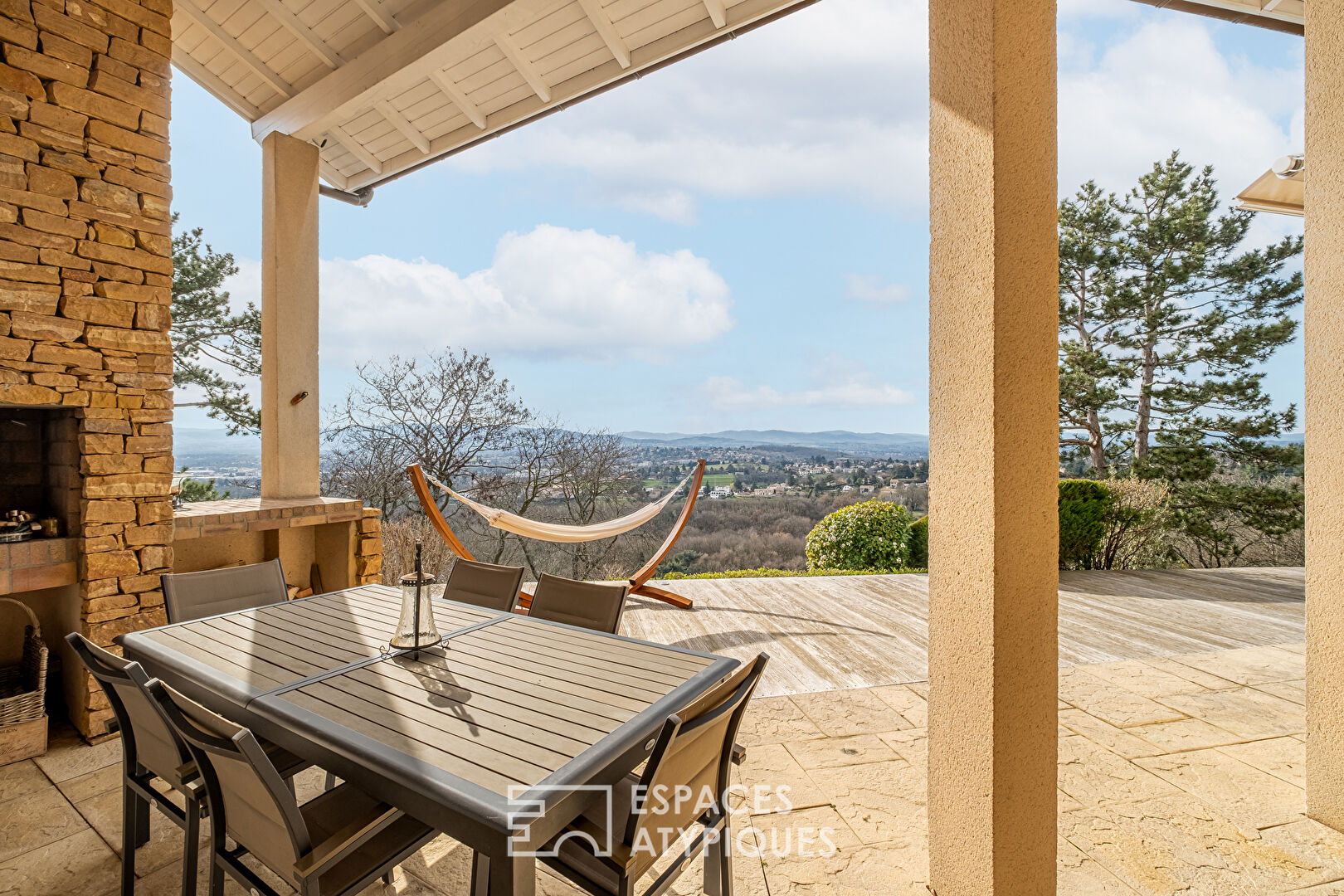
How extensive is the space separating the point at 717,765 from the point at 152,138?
3347 mm

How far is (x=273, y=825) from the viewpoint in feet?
3.47

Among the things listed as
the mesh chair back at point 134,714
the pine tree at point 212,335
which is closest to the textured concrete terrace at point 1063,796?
the mesh chair back at point 134,714

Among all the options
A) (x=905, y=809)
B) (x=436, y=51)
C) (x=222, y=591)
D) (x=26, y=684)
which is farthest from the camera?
(x=436, y=51)

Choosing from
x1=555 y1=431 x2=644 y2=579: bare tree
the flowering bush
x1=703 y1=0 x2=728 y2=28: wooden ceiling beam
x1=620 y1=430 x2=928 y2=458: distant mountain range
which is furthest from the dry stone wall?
x1=620 y1=430 x2=928 y2=458: distant mountain range

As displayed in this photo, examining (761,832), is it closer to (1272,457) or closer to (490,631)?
(490,631)

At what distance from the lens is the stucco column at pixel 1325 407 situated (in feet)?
5.62

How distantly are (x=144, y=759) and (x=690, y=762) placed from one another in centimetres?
142

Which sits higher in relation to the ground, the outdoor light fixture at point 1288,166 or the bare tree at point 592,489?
the outdoor light fixture at point 1288,166

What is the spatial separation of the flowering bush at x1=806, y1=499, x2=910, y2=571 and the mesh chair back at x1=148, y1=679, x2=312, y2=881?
522cm

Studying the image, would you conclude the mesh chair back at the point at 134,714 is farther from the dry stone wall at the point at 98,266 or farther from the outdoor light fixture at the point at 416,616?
the dry stone wall at the point at 98,266

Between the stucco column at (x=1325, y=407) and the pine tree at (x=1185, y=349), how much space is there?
8.27 metres

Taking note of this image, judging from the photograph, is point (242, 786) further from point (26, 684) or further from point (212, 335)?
point (212, 335)

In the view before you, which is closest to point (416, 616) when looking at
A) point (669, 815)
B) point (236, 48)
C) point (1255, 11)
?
point (669, 815)

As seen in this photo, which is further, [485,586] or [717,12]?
[717,12]
